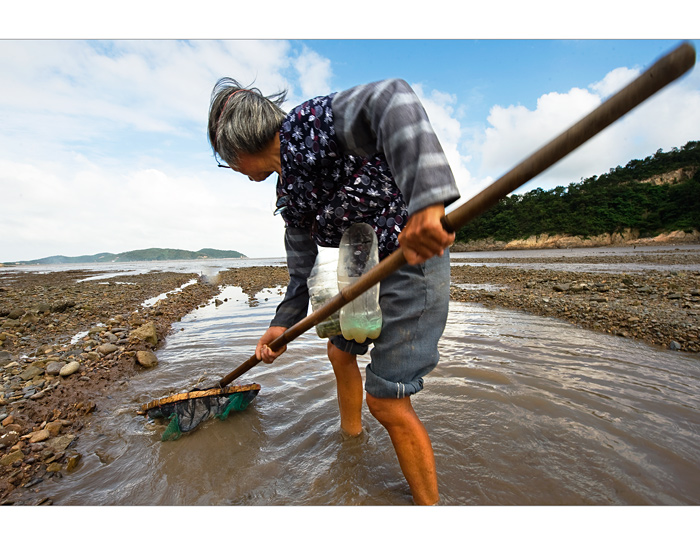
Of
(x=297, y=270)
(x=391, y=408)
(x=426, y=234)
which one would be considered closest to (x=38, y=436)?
(x=297, y=270)

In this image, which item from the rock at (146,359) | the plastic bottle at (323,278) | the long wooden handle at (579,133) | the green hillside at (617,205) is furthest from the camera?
the green hillside at (617,205)

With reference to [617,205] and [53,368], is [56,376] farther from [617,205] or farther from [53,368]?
[617,205]

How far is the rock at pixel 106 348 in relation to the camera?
12.8ft

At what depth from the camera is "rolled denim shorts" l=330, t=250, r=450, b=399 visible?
1386mm

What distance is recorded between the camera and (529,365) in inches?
126

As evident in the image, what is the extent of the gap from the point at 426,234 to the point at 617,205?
45911 mm

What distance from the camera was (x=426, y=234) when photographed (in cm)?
100

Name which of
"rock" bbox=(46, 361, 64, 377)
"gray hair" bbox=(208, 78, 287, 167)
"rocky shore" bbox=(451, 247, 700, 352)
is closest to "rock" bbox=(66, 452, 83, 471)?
"rock" bbox=(46, 361, 64, 377)

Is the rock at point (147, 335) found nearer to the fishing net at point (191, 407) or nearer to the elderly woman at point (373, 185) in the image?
the fishing net at point (191, 407)

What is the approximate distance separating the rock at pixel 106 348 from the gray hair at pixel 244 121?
3562 mm

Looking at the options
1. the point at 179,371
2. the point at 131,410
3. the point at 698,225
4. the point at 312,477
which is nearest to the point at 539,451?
the point at 312,477

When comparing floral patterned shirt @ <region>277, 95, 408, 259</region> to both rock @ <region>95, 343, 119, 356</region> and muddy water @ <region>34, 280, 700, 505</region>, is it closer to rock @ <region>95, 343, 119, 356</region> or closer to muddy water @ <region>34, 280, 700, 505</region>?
muddy water @ <region>34, 280, 700, 505</region>

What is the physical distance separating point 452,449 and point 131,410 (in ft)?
7.94

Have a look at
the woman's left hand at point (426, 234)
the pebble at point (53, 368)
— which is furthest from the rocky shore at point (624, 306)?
the pebble at point (53, 368)
